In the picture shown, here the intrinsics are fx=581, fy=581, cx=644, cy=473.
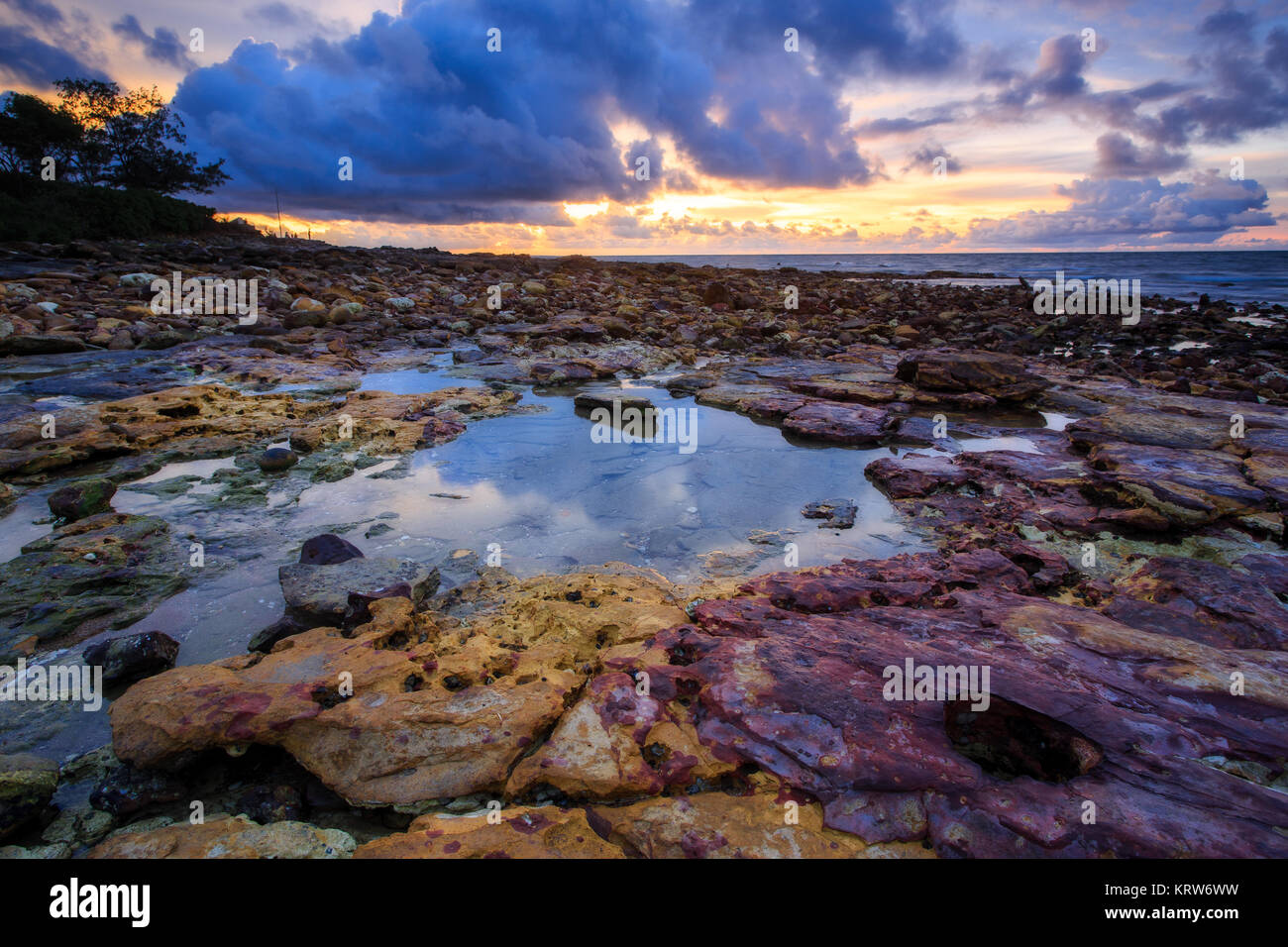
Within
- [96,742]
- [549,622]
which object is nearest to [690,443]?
[549,622]

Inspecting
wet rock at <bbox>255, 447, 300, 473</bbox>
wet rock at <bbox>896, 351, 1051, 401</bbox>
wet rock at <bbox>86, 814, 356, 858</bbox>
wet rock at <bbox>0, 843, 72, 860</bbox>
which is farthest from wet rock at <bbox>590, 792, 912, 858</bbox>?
wet rock at <bbox>896, 351, 1051, 401</bbox>

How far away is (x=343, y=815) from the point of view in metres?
2.07

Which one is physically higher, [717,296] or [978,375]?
[717,296]

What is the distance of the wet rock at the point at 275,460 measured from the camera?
→ 548cm

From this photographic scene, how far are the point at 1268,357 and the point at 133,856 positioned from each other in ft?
58.4

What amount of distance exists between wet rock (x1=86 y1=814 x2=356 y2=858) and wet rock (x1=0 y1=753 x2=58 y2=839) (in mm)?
337

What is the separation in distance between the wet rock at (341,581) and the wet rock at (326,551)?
0.08 meters

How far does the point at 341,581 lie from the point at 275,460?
2876 mm

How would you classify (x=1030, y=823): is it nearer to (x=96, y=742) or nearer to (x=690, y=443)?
(x=96, y=742)

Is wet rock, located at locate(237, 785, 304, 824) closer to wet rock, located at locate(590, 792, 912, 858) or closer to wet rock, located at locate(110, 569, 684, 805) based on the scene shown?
wet rock, located at locate(110, 569, 684, 805)

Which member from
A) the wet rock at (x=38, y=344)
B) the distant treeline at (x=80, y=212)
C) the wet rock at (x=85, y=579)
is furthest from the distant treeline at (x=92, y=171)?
the wet rock at (x=85, y=579)

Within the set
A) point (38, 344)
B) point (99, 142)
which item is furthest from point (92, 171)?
point (38, 344)

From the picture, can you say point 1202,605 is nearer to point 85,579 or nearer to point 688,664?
point 688,664

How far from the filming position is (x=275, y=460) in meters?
5.49
